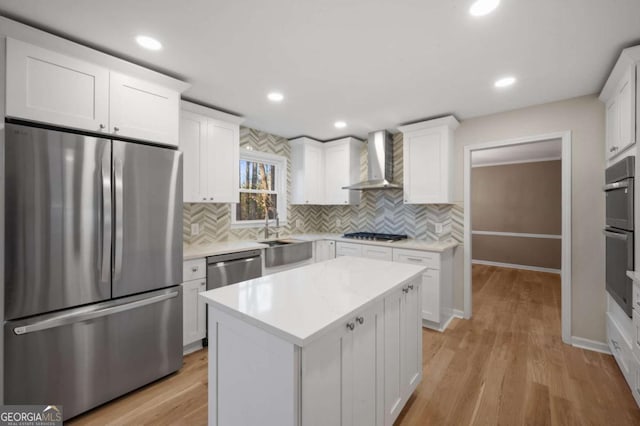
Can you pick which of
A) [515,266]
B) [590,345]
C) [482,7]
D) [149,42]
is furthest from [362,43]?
[515,266]

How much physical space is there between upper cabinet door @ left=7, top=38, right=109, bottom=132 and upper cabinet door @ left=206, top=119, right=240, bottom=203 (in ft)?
3.54

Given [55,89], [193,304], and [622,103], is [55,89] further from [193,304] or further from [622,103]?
[622,103]

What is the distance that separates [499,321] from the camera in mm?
3217

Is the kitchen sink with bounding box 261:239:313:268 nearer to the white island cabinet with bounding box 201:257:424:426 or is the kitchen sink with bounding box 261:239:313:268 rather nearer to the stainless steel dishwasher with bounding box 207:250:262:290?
the stainless steel dishwasher with bounding box 207:250:262:290

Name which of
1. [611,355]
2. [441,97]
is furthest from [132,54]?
[611,355]

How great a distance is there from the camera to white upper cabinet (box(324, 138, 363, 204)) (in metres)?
4.24

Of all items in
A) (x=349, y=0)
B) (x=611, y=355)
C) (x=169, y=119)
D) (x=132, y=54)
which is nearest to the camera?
(x=349, y=0)

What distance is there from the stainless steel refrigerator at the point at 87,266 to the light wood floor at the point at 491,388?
0.21 metres

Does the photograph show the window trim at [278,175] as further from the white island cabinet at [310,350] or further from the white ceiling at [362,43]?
the white island cabinet at [310,350]


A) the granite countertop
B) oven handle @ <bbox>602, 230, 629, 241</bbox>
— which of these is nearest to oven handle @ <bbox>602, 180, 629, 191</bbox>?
oven handle @ <bbox>602, 230, 629, 241</bbox>

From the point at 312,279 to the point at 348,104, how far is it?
81.9 inches

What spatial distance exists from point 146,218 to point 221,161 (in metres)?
1.21

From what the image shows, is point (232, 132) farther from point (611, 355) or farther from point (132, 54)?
point (611, 355)

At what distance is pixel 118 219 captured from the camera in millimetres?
1865
